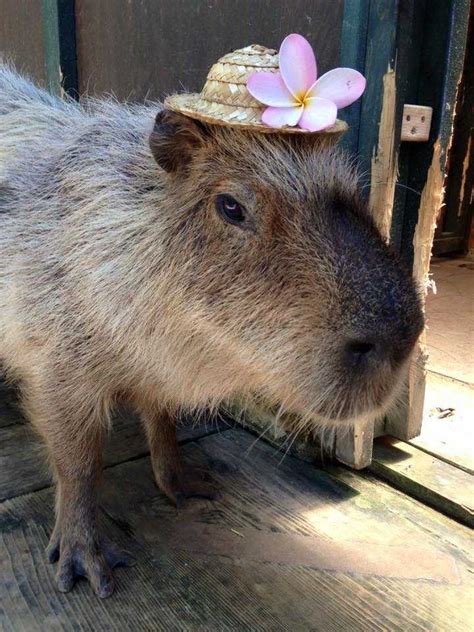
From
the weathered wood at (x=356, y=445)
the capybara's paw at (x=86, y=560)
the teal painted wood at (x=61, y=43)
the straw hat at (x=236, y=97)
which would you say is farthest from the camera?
the teal painted wood at (x=61, y=43)

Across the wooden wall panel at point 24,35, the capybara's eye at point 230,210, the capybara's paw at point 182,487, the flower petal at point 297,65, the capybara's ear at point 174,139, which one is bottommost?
the capybara's paw at point 182,487

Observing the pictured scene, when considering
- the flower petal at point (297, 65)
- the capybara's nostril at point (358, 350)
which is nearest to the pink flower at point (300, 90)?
the flower petal at point (297, 65)

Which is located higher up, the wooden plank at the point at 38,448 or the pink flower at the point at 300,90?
the pink flower at the point at 300,90

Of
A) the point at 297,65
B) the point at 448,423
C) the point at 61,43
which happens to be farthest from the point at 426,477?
the point at 61,43

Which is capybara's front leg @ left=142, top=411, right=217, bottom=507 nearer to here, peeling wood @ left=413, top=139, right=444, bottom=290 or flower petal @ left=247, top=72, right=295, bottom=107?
peeling wood @ left=413, top=139, right=444, bottom=290

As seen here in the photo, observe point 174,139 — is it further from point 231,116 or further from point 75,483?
point 75,483

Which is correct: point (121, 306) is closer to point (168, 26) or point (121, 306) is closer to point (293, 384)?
point (293, 384)

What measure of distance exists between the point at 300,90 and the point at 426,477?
1.67m

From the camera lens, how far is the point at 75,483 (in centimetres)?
212

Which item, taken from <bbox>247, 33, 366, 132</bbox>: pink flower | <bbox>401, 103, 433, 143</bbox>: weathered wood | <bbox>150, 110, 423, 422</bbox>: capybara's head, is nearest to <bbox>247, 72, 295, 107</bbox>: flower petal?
<bbox>247, 33, 366, 132</bbox>: pink flower

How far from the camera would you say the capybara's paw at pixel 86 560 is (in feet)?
6.58

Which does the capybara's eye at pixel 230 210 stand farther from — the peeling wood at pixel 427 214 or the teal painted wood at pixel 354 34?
the peeling wood at pixel 427 214

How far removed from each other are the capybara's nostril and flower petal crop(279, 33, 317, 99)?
626 millimetres

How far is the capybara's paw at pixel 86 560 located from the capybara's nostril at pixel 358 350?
43.6 inches
